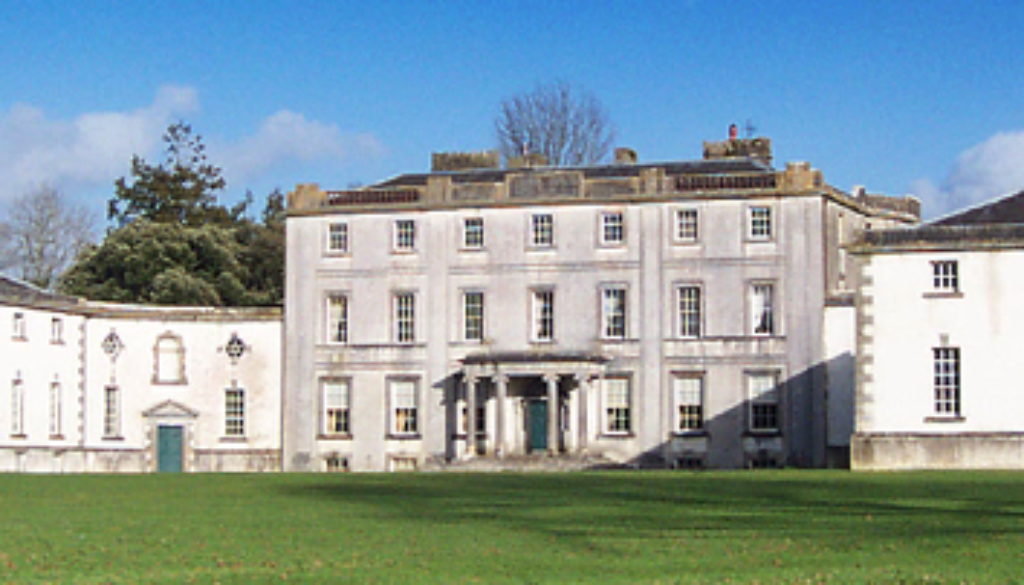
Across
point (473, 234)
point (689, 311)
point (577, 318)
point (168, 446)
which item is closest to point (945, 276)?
point (689, 311)

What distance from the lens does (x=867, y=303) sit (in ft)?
143

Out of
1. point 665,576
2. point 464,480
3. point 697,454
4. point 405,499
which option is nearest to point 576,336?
point 697,454

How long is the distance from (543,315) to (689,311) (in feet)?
15.4

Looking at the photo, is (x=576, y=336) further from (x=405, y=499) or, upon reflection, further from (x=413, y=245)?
(x=405, y=499)

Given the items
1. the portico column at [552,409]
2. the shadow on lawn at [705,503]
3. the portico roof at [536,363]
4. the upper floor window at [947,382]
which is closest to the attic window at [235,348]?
the portico roof at [536,363]

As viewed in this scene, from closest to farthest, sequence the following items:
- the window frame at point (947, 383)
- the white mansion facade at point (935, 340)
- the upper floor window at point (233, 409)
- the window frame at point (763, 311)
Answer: the white mansion facade at point (935, 340) → the window frame at point (947, 383) → the window frame at point (763, 311) → the upper floor window at point (233, 409)

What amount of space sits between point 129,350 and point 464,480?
87.0 feet

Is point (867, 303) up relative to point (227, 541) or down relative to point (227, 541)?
up

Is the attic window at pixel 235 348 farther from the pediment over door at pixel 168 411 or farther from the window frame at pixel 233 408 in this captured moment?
the pediment over door at pixel 168 411

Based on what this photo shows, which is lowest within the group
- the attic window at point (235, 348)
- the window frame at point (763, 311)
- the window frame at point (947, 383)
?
the window frame at point (947, 383)

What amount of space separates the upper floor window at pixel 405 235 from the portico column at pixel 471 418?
17.0 ft

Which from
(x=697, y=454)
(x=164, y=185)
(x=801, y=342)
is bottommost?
(x=697, y=454)

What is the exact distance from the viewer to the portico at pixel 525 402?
2188 inches

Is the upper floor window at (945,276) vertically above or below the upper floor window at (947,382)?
above
